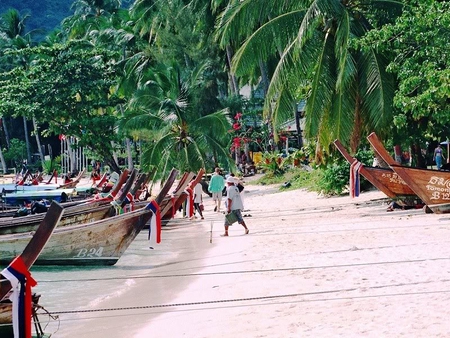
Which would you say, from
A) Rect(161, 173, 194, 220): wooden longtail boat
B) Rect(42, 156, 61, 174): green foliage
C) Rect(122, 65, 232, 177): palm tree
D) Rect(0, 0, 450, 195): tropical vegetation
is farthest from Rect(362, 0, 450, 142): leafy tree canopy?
Rect(42, 156, 61, 174): green foliage

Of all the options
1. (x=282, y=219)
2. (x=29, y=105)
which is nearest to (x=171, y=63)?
(x=29, y=105)

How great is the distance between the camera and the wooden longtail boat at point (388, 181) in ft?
62.8

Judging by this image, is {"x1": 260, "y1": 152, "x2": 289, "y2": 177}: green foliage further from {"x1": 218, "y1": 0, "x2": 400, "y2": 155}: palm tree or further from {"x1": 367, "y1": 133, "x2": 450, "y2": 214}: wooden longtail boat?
{"x1": 367, "y1": 133, "x2": 450, "y2": 214}: wooden longtail boat

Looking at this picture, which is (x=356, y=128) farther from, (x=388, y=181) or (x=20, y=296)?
(x=20, y=296)

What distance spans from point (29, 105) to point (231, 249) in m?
24.0

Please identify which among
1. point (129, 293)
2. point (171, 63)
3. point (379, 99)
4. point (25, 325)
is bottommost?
point (129, 293)

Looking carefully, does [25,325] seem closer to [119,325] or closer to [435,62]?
[119,325]

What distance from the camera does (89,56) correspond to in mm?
38594

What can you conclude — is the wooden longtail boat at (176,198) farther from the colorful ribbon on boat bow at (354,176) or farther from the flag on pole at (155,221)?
the flag on pole at (155,221)

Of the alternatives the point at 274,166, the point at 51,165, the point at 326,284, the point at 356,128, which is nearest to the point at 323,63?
the point at 356,128

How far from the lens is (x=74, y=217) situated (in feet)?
64.1

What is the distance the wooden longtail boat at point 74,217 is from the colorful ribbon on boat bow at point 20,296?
10916 millimetres

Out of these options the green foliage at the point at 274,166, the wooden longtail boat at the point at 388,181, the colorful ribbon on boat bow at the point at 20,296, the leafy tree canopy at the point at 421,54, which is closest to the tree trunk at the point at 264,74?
the green foliage at the point at 274,166

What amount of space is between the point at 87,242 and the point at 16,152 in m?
59.0
